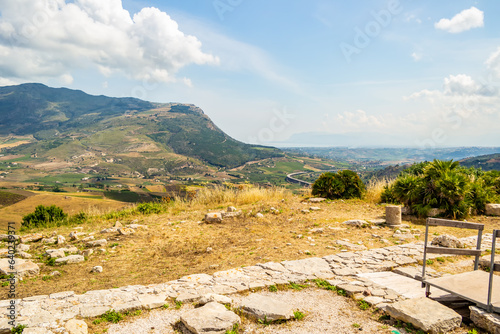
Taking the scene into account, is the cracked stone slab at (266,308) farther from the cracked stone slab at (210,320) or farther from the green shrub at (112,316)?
the green shrub at (112,316)

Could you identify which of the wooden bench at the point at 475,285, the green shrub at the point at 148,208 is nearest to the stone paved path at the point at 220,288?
the wooden bench at the point at 475,285

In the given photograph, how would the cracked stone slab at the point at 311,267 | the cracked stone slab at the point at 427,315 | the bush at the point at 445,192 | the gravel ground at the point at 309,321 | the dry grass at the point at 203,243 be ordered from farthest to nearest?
the bush at the point at 445,192 → the dry grass at the point at 203,243 → the cracked stone slab at the point at 311,267 → the gravel ground at the point at 309,321 → the cracked stone slab at the point at 427,315

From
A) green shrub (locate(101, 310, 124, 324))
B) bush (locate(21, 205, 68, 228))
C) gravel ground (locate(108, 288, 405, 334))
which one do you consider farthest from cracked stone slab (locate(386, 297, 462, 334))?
bush (locate(21, 205, 68, 228))

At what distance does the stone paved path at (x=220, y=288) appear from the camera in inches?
147

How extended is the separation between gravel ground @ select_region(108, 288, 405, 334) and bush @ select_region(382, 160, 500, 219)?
7.84 meters

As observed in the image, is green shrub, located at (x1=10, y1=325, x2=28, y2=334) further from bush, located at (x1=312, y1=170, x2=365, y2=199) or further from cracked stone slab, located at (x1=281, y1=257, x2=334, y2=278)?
bush, located at (x1=312, y1=170, x2=365, y2=199)

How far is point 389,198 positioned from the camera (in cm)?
1262

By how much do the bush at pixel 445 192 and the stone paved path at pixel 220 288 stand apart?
4771 mm

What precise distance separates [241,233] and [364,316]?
198 inches

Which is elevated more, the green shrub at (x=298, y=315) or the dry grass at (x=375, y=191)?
the dry grass at (x=375, y=191)

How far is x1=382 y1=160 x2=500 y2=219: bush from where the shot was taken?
9766 mm

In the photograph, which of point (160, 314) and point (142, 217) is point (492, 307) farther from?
point (142, 217)

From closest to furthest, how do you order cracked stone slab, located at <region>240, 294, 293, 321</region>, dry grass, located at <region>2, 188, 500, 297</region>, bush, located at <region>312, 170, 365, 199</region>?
1. cracked stone slab, located at <region>240, 294, 293, 321</region>
2. dry grass, located at <region>2, 188, 500, 297</region>
3. bush, located at <region>312, 170, 365, 199</region>

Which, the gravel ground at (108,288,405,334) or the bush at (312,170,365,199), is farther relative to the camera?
the bush at (312,170,365,199)
